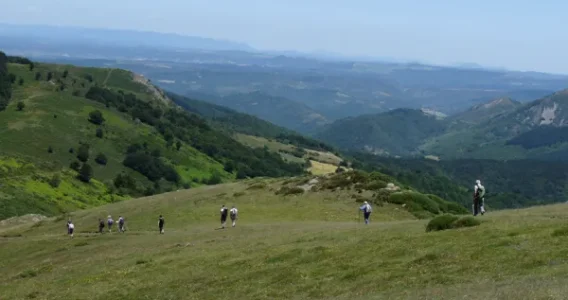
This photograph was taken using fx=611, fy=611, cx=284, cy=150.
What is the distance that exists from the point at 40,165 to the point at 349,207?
97.1 metres

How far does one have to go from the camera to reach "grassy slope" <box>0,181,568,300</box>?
24.4m

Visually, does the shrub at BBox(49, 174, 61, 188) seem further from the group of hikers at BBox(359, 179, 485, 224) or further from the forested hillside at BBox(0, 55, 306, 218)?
the group of hikers at BBox(359, 179, 485, 224)

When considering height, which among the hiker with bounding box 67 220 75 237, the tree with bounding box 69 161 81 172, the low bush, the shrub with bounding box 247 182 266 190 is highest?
the low bush

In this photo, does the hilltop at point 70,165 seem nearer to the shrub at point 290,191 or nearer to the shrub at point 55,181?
the shrub at point 55,181

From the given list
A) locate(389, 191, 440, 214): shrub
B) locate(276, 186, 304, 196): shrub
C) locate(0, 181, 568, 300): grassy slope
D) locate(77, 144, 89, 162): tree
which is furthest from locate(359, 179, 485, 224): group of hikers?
locate(77, 144, 89, 162): tree

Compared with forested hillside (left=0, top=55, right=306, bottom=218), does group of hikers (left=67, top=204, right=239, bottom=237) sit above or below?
above

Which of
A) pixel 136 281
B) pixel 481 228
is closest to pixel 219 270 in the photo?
pixel 136 281

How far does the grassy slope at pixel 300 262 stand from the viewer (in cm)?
2442

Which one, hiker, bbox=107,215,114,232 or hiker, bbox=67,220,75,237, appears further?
hiker, bbox=107,215,114,232

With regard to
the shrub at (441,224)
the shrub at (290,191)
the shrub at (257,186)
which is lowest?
the shrub at (257,186)

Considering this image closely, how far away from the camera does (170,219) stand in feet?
209

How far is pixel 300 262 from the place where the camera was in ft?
107

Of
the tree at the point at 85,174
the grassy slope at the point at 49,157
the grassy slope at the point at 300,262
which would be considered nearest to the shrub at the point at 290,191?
the grassy slope at the point at 300,262

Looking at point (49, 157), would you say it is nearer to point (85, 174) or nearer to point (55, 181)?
point (85, 174)
